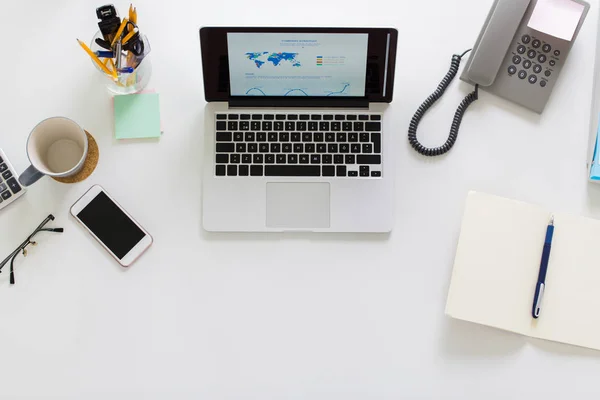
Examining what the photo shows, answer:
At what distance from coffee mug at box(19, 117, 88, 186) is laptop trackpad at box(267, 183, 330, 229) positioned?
1.13ft

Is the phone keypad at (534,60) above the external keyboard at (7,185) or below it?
above

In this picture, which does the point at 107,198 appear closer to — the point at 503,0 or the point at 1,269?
the point at 1,269

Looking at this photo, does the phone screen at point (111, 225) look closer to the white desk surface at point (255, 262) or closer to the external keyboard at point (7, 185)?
the white desk surface at point (255, 262)

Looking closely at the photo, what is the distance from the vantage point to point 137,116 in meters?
Answer: 1.00

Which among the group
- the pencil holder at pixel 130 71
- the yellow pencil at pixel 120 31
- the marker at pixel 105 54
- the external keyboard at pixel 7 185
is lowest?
the external keyboard at pixel 7 185

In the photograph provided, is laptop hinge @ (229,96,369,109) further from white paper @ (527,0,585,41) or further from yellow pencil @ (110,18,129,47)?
white paper @ (527,0,585,41)

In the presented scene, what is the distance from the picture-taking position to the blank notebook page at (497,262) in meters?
0.94

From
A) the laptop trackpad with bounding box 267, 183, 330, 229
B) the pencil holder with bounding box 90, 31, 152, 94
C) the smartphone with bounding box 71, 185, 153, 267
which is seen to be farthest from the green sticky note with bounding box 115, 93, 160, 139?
the laptop trackpad with bounding box 267, 183, 330, 229

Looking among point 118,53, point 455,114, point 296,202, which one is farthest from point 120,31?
point 455,114

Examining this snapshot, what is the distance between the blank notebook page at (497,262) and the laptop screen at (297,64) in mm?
319

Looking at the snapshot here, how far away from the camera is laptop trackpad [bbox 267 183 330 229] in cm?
98

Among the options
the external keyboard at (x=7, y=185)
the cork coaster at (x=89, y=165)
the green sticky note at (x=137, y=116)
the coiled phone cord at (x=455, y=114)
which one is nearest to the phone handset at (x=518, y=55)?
the coiled phone cord at (x=455, y=114)

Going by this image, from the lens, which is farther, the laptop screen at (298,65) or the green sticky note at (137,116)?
the green sticky note at (137,116)

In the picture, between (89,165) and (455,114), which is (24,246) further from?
(455,114)
